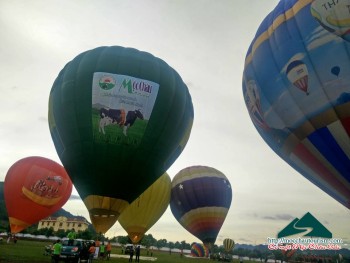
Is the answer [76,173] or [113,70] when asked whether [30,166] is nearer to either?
[76,173]

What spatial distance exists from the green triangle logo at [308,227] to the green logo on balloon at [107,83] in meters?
18.5

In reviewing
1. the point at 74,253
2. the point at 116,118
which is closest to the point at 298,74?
the point at 116,118

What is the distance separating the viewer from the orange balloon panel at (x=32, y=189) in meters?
27.4

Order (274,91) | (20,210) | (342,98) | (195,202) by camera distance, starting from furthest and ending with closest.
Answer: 1. (195,202)
2. (20,210)
3. (274,91)
4. (342,98)

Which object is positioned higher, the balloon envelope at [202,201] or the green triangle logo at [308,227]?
the balloon envelope at [202,201]

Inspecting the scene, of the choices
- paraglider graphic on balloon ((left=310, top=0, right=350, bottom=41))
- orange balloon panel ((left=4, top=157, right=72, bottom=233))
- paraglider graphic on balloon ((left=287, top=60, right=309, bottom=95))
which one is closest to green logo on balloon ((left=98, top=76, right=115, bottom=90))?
paraglider graphic on balloon ((left=287, top=60, right=309, bottom=95))

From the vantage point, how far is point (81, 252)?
17094 mm

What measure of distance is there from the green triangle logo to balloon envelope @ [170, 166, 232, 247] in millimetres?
7301

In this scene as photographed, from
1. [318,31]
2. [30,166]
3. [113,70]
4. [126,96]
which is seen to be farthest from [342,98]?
[30,166]

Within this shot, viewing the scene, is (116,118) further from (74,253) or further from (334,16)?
(334,16)

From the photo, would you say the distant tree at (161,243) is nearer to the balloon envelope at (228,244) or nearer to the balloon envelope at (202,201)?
the balloon envelope at (228,244)

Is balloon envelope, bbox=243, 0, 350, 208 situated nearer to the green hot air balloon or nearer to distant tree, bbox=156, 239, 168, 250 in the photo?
the green hot air balloon

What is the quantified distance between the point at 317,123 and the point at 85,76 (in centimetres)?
1091

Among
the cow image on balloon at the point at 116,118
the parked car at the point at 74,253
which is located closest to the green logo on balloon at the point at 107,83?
the cow image on balloon at the point at 116,118
